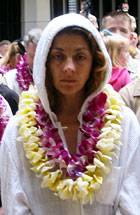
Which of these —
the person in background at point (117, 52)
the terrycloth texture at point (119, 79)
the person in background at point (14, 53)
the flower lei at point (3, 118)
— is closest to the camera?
the flower lei at point (3, 118)

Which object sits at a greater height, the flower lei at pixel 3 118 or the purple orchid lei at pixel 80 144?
the purple orchid lei at pixel 80 144

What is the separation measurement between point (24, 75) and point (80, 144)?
2.97 metres

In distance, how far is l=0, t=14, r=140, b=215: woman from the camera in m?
2.34

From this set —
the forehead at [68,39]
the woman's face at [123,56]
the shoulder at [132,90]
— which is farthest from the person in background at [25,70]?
the forehead at [68,39]

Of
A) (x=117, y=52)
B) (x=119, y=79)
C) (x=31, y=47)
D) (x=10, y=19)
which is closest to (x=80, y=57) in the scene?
(x=119, y=79)

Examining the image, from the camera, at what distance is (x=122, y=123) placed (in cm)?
248

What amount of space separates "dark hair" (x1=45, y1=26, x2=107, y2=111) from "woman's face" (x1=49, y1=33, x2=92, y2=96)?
0.09 ft

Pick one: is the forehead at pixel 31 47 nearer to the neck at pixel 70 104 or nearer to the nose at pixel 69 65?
the neck at pixel 70 104

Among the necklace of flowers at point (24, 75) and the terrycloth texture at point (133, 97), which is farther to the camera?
the necklace of flowers at point (24, 75)

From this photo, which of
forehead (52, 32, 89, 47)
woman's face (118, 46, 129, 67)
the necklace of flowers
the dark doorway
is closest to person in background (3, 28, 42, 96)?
the necklace of flowers

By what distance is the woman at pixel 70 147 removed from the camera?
2.34 meters

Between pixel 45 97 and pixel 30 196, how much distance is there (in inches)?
21.3

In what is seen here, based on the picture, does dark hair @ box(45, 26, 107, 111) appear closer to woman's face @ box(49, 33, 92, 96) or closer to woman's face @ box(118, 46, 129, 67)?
woman's face @ box(49, 33, 92, 96)

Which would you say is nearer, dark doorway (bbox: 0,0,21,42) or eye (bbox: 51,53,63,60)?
eye (bbox: 51,53,63,60)
